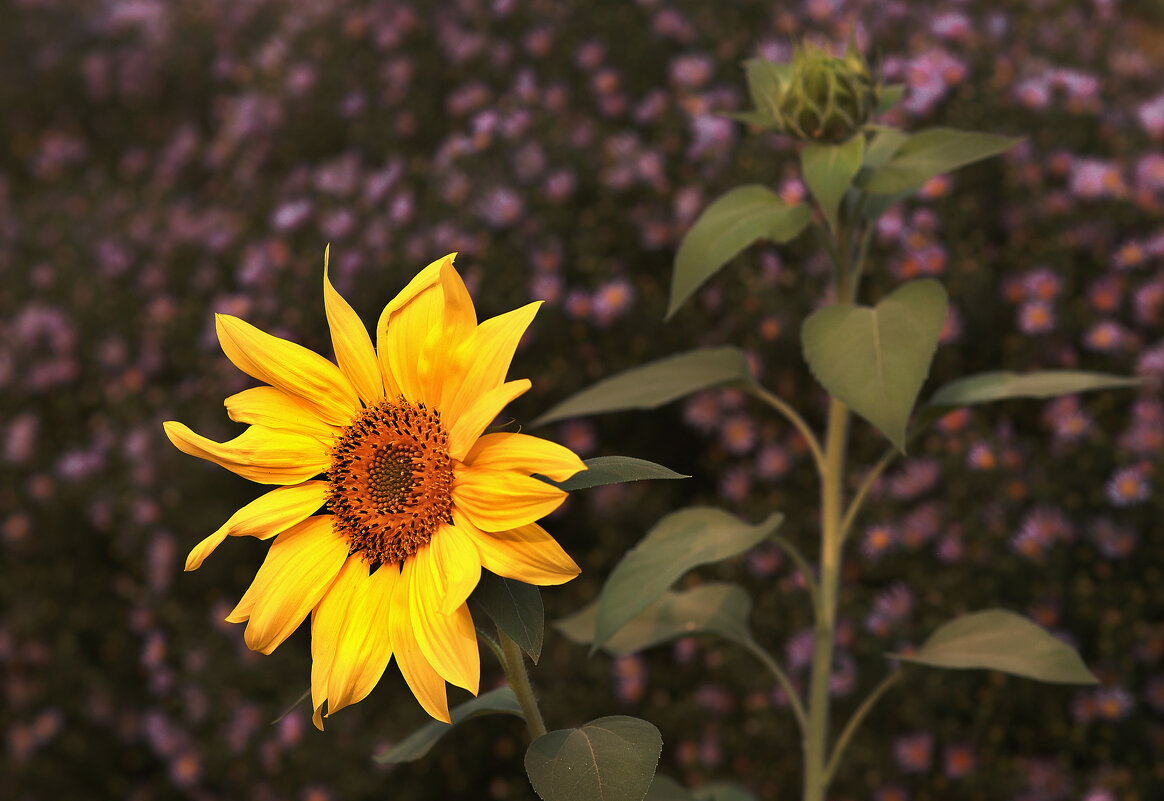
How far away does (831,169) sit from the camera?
→ 876 mm

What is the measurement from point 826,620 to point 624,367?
37.4 inches

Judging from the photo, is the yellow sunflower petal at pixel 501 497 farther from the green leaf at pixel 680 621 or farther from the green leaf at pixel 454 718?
the green leaf at pixel 680 621

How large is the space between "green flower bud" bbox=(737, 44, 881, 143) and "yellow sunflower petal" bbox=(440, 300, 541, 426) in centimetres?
40

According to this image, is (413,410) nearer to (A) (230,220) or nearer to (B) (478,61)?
(B) (478,61)

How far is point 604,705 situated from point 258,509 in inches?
47.0

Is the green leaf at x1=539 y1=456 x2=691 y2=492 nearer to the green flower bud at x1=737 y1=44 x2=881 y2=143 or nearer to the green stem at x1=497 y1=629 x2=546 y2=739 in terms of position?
the green stem at x1=497 y1=629 x2=546 y2=739

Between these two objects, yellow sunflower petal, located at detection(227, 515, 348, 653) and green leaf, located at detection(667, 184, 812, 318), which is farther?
green leaf, located at detection(667, 184, 812, 318)

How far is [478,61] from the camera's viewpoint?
2.40 meters

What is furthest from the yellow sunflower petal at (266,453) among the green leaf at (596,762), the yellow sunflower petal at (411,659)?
the green leaf at (596,762)

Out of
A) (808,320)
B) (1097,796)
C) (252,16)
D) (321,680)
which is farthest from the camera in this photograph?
(252,16)

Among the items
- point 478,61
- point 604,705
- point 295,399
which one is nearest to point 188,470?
point 604,705

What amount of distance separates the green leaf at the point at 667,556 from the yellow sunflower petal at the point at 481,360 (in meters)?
0.23

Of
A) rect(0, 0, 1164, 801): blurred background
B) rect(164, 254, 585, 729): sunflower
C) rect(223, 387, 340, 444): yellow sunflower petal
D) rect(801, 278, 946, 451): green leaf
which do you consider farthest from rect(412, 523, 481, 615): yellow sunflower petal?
rect(0, 0, 1164, 801): blurred background

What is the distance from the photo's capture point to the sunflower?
617mm
